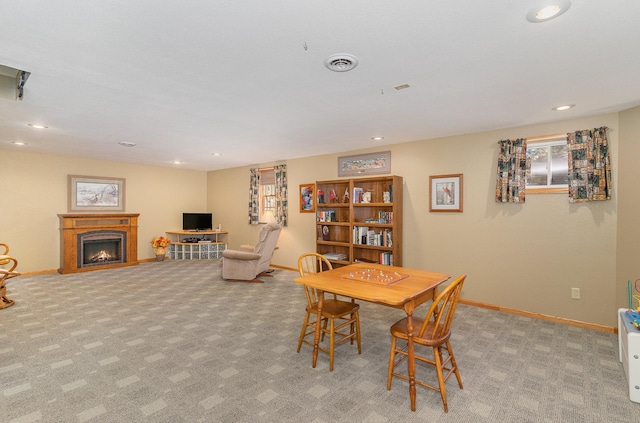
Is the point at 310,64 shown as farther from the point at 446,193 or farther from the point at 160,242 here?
the point at 160,242

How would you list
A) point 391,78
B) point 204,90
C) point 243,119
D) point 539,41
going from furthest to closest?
point 243,119 < point 204,90 < point 391,78 < point 539,41

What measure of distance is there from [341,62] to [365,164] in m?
3.28

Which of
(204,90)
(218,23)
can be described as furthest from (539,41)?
(204,90)

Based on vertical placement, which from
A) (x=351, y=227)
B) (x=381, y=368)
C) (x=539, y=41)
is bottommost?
(x=381, y=368)

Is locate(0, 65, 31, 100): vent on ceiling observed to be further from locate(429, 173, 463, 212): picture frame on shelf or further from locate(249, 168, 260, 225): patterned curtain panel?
locate(249, 168, 260, 225): patterned curtain panel

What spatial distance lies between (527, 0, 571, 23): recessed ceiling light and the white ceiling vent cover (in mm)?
1036

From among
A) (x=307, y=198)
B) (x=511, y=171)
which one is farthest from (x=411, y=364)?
(x=307, y=198)

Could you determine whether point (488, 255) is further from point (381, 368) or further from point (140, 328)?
point (140, 328)

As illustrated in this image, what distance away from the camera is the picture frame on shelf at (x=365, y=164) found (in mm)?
5164

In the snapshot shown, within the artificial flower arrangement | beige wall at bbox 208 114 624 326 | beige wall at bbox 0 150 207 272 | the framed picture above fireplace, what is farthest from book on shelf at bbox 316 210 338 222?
the framed picture above fireplace

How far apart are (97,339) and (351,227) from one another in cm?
359

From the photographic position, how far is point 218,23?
1.75 metres

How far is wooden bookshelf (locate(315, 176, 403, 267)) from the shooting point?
15.7ft

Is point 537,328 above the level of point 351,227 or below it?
below
